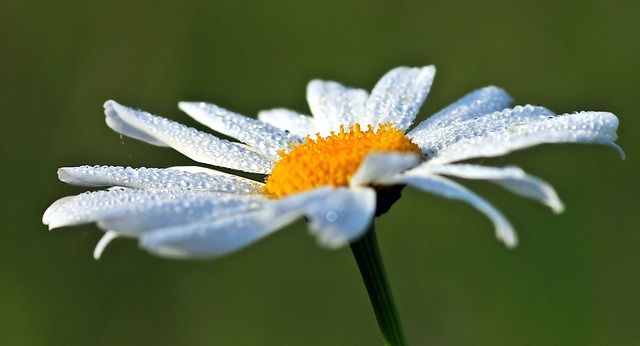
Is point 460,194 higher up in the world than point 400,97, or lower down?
lower down

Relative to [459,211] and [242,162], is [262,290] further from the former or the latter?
[242,162]

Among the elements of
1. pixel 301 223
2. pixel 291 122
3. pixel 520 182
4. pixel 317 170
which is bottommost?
pixel 301 223

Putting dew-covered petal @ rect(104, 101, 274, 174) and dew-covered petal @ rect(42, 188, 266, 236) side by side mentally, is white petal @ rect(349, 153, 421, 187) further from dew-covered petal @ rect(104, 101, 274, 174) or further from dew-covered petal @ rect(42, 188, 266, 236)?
dew-covered petal @ rect(104, 101, 274, 174)

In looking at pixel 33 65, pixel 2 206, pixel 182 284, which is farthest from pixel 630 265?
pixel 33 65

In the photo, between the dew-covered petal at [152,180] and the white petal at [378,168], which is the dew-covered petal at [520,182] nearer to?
the white petal at [378,168]

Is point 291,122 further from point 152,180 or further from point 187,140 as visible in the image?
point 152,180

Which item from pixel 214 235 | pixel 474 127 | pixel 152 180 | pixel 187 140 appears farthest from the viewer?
pixel 187 140

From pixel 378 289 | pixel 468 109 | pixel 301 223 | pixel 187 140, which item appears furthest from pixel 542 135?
pixel 301 223
